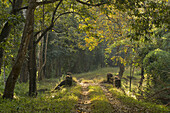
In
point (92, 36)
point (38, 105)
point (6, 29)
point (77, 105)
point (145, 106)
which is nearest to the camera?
point (38, 105)

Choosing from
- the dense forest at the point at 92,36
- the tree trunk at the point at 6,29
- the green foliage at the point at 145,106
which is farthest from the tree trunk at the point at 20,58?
the green foliage at the point at 145,106

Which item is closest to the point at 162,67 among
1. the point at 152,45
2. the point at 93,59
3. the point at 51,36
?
the point at 152,45

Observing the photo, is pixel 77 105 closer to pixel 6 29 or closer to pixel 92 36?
pixel 92 36

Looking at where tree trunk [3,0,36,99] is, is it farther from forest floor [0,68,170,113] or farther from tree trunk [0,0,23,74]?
tree trunk [0,0,23,74]

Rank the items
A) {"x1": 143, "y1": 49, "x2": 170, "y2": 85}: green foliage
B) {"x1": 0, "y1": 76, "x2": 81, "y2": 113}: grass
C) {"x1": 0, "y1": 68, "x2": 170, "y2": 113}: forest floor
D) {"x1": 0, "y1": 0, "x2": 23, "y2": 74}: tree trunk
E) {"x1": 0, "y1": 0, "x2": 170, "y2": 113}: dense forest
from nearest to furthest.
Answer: {"x1": 0, "y1": 76, "x2": 81, "y2": 113}: grass
{"x1": 0, "y1": 68, "x2": 170, "y2": 113}: forest floor
{"x1": 0, "y1": 0, "x2": 170, "y2": 113}: dense forest
{"x1": 0, "y1": 0, "x2": 23, "y2": 74}: tree trunk
{"x1": 143, "y1": 49, "x2": 170, "y2": 85}: green foliage

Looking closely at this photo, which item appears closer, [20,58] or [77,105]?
[20,58]

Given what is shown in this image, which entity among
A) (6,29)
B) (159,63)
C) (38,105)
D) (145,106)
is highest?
(6,29)

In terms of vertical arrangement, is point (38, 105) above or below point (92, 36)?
below

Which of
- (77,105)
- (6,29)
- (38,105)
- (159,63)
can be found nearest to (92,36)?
(77,105)

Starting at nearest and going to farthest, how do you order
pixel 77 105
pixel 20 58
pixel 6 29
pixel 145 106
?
pixel 20 58 < pixel 145 106 < pixel 77 105 < pixel 6 29

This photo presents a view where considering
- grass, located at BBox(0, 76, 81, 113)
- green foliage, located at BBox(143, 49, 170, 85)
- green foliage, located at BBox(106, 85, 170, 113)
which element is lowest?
green foliage, located at BBox(106, 85, 170, 113)

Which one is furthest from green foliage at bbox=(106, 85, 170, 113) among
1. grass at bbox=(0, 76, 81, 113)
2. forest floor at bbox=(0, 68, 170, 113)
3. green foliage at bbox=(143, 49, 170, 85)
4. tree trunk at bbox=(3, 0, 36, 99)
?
tree trunk at bbox=(3, 0, 36, 99)

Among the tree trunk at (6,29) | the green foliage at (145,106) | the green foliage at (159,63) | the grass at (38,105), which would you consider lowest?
the green foliage at (145,106)

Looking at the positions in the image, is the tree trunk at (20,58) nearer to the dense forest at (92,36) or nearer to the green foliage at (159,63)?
the dense forest at (92,36)
